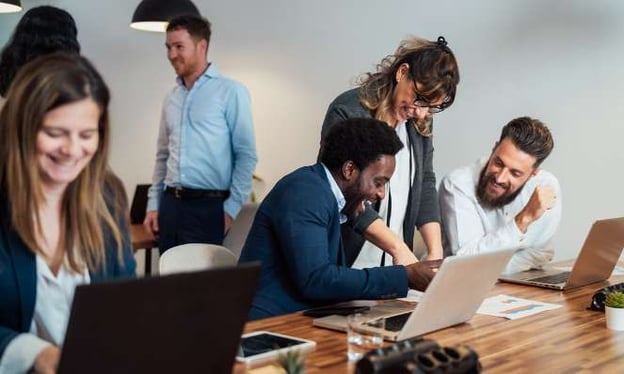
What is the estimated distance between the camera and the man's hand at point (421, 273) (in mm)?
2477

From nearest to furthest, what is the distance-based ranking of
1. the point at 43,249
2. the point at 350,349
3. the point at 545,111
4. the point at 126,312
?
1. the point at 126,312
2. the point at 43,249
3. the point at 350,349
4. the point at 545,111

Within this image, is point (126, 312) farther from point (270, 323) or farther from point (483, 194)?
point (483, 194)

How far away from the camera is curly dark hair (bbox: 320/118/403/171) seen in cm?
255

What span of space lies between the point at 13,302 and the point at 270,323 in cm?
74

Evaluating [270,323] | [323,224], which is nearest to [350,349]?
[270,323]

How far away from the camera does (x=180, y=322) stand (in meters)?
Result: 1.32

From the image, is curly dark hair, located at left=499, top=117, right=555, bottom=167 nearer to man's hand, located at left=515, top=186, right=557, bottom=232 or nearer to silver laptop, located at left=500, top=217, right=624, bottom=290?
man's hand, located at left=515, top=186, right=557, bottom=232

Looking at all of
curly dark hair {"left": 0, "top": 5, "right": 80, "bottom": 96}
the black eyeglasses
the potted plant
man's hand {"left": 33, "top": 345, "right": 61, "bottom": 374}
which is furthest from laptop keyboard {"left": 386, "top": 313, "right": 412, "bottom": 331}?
curly dark hair {"left": 0, "top": 5, "right": 80, "bottom": 96}

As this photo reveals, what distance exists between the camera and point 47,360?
1.53 m

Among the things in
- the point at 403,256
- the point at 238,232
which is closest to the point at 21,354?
the point at 403,256

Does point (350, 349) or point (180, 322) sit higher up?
point (180, 322)

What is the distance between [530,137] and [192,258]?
4.49ft

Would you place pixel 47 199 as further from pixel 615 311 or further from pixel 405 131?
pixel 405 131

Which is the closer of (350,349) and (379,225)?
(350,349)
